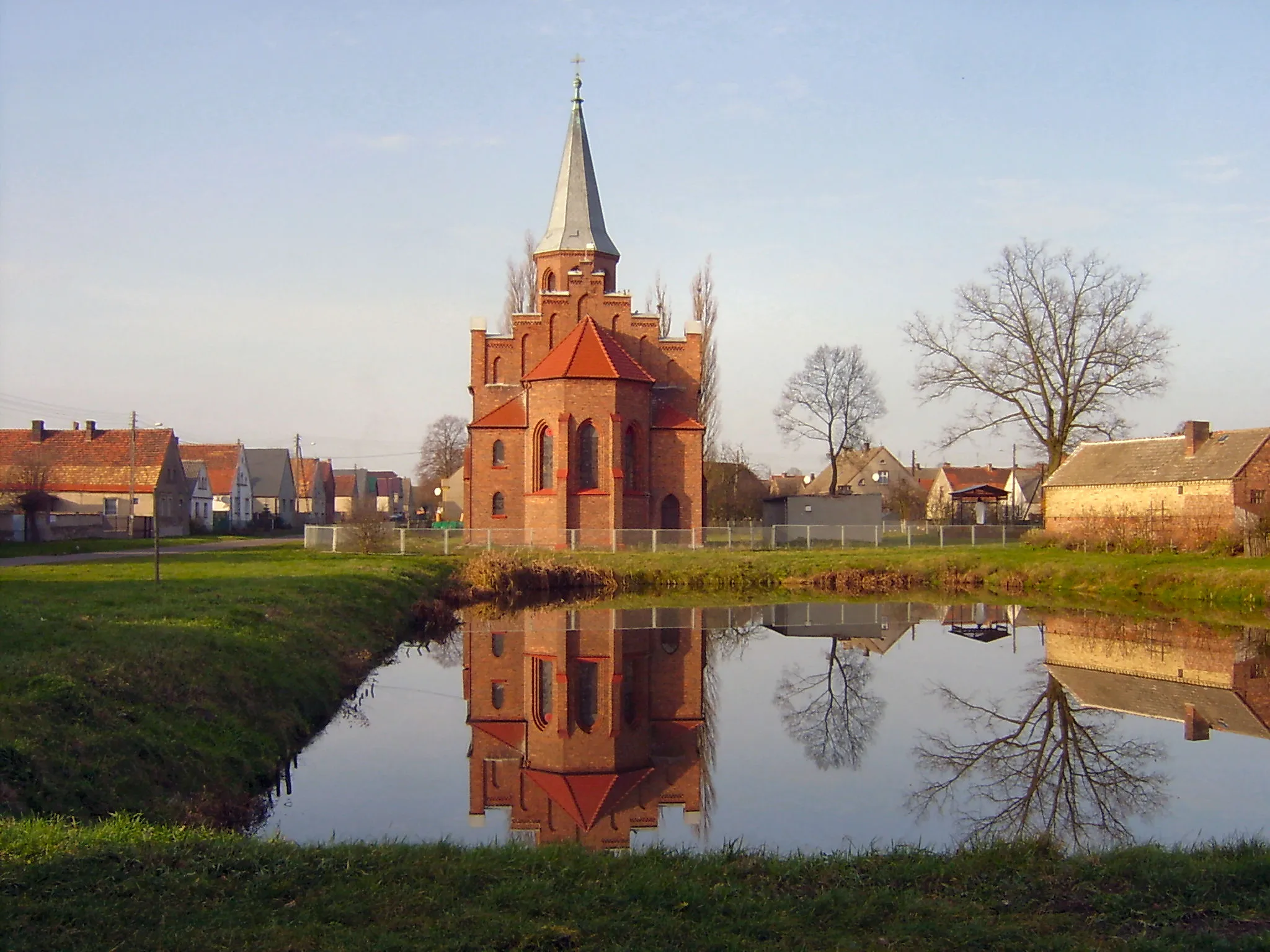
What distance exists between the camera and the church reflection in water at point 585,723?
38.1 feet

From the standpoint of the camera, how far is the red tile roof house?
56500 millimetres

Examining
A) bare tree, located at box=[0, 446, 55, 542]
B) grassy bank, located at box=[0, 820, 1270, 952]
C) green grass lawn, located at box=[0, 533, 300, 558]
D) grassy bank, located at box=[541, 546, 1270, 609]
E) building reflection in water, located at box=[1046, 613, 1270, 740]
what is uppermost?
bare tree, located at box=[0, 446, 55, 542]

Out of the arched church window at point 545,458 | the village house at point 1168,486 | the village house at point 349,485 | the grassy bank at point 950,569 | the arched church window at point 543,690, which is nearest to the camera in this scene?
the arched church window at point 543,690

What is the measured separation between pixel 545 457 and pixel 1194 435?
81.6 ft

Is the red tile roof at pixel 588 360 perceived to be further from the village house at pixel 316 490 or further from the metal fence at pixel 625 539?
the village house at pixel 316 490

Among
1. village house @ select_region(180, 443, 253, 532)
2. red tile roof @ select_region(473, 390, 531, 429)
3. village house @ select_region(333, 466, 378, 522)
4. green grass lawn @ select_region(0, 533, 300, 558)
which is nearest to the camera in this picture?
green grass lawn @ select_region(0, 533, 300, 558)

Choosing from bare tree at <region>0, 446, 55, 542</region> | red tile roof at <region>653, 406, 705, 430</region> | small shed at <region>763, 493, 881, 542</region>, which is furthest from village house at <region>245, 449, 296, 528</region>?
Result: small shed at <region>763, 493, 881, 542</region>

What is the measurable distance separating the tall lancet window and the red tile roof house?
901 inches

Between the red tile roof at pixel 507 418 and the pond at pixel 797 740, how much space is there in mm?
19951

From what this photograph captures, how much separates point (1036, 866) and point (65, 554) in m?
36.1

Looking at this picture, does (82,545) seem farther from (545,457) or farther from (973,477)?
(973,477)

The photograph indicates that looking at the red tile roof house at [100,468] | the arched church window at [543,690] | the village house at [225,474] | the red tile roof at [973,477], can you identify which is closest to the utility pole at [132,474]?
the red tile roof house at [100,468]

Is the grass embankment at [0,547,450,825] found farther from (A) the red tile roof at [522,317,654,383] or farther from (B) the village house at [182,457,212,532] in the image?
(B) the village house at [182,457,212,532]

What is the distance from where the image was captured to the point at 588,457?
4272cm
